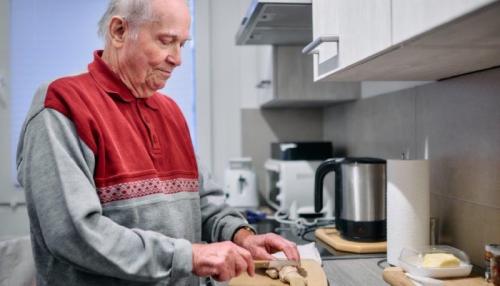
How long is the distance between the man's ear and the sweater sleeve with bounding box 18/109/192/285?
24 centimetres

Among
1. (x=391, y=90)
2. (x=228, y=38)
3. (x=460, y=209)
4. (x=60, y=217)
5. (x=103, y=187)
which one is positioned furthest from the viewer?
(x=228, y=38)

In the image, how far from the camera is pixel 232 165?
2.39 metres

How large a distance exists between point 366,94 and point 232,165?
2.58ft

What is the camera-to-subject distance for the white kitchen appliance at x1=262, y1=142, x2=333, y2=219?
6.52 feet

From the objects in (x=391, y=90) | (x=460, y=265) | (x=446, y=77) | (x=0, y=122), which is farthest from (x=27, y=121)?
(x=0, y=122)

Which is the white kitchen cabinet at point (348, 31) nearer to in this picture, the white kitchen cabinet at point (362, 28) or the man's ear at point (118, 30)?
the white kitchen cabinet at point (362, 28)

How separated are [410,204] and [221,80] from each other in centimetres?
168

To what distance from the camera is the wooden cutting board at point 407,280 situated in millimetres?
942

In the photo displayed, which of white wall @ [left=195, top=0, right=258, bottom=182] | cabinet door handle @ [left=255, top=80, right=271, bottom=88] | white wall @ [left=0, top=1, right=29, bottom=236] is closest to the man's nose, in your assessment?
cabinet door handle @ [left=255, top=80, right=271, bottom=88]

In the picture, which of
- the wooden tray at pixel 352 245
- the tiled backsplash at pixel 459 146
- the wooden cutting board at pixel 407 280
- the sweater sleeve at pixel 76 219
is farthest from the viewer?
the wooden tray at pixel 352 245

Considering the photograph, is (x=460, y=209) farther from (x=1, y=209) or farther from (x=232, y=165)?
(x=1, y=209)

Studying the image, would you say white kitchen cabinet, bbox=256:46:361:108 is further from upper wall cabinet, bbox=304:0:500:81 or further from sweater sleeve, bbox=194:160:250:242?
sweater sleeve, bbox=194:160:250:242

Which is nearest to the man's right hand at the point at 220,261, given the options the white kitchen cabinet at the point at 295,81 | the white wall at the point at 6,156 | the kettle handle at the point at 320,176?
the kettle handle at the point at 320,176

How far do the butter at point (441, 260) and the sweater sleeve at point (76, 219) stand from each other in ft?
1.67
